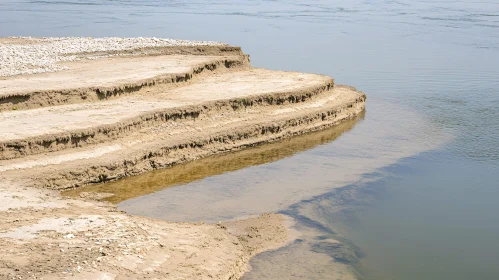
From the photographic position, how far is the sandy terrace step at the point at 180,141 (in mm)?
13656

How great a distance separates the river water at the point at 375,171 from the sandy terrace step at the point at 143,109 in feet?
4.77

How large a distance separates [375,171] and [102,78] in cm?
795

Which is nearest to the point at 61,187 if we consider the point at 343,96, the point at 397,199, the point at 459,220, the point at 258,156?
Result: the point at 258,156

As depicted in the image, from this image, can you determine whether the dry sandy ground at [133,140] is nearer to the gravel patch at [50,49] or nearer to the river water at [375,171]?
the river water at [375,171]

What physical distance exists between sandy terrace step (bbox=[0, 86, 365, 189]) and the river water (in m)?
0.37

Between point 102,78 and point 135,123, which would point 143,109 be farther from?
point 102,78

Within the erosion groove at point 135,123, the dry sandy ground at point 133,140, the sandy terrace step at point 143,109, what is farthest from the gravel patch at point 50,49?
the erosion groove at point 135,123

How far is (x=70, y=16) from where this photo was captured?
39906 millimetres

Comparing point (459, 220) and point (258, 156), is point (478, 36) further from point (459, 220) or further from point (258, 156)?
point (459, 220)

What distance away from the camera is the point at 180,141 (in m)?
15.9

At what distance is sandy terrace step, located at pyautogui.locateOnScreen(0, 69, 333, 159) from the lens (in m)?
14.4

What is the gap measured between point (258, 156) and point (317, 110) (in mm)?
3391

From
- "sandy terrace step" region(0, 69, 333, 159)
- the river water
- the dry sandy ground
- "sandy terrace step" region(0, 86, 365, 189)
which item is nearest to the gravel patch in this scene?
the dry sandy ground

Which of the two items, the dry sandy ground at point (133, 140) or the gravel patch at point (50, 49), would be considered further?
the gravel patch at point (50, 49)
